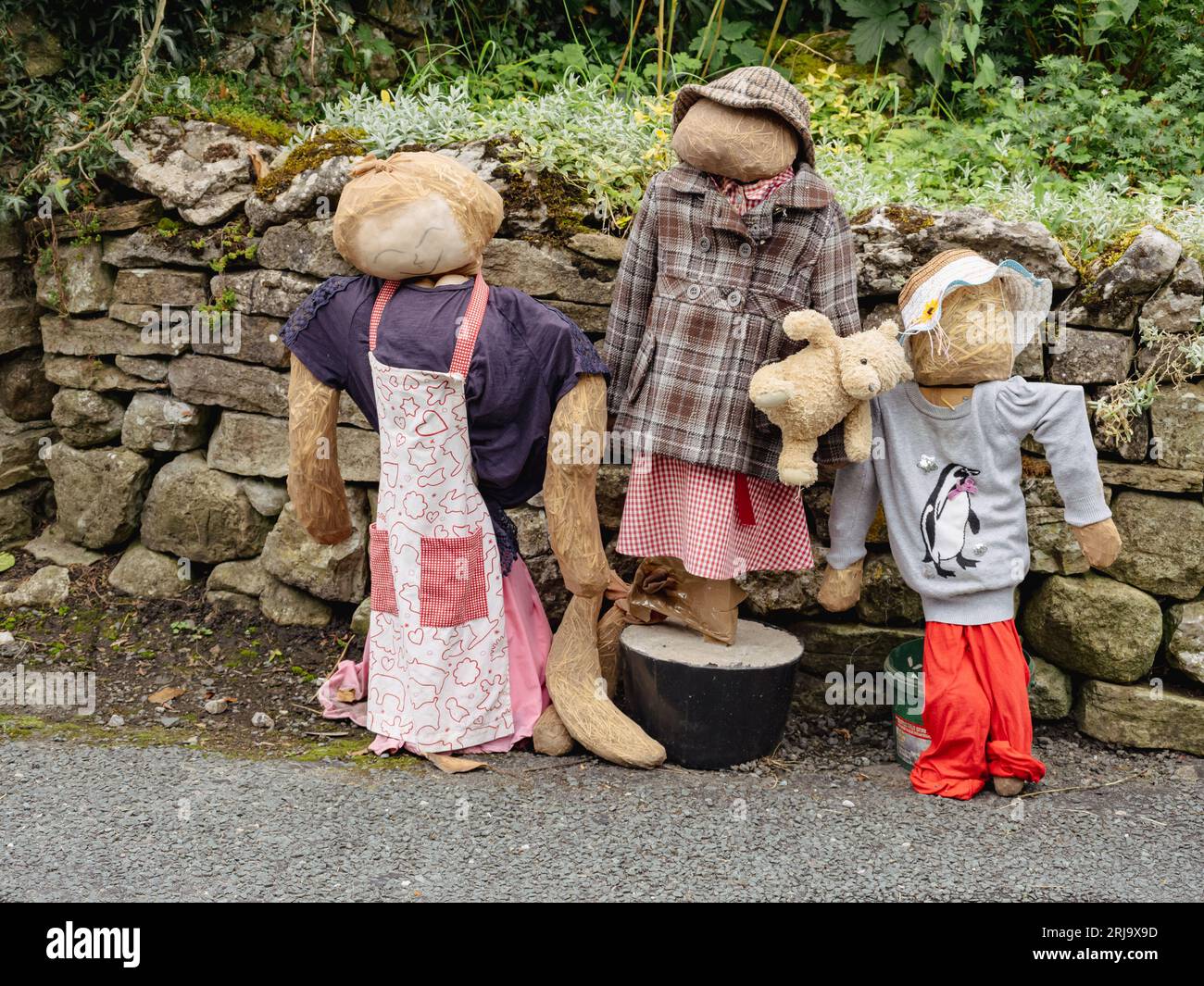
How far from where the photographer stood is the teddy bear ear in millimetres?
3207

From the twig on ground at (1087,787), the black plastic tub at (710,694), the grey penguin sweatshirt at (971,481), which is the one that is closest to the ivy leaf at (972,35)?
the grey penguin sweatshirt at (971,481)

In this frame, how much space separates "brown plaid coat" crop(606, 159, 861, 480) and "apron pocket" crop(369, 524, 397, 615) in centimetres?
91

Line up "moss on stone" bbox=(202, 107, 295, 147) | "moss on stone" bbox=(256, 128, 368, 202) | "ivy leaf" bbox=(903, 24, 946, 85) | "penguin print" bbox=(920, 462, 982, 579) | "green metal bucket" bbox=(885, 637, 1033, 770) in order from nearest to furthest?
"penguin print" bbox=(920, 462, 982, 579) < "green metal bucket" bbox=(885, 637, 1033, 770) < "moss on stone" bbox=(256, 128, 368, 202) < "moss on stone" bbox=(202, 107, 295, 147) < "ivy leaf" bbox=(903, 24, 946, 85)

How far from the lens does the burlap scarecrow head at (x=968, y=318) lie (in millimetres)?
3336

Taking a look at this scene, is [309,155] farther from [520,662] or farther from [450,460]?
[520,662]

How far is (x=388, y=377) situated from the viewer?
3.36 m

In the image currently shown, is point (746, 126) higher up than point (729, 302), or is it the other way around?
point (746, 126)

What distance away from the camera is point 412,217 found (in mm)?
3229

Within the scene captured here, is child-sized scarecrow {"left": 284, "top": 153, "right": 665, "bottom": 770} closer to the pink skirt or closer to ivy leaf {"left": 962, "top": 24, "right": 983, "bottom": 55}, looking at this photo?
the pink skirt

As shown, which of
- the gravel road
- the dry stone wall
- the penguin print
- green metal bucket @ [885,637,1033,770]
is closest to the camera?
the gravel road

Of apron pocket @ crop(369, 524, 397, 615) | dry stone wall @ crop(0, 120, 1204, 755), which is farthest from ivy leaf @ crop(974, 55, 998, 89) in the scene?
apron pocket @ crop(369, 524, 397, 615)

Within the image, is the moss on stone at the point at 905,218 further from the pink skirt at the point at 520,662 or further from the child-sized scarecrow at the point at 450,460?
the pink skirt at the point at 520,662

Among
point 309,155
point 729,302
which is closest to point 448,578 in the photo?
point 729,302

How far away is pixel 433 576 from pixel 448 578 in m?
0.05
